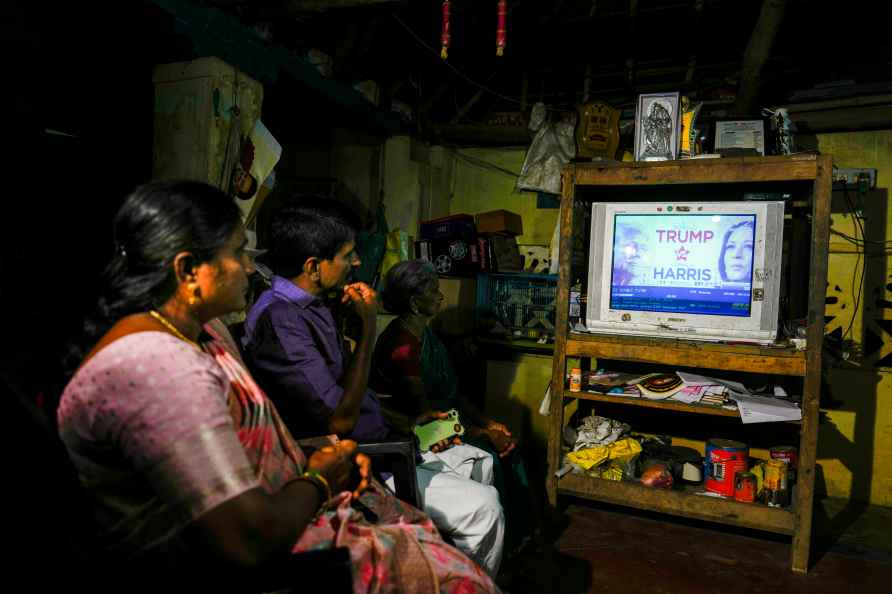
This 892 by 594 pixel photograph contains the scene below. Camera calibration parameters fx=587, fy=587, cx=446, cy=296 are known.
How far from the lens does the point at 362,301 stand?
7.00 feet

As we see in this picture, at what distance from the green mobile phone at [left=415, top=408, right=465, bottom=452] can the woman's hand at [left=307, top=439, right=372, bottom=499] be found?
717 millimetres

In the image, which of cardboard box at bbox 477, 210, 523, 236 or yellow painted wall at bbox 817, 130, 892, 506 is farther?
cardboard box at bbox 477, 210, 523, 236

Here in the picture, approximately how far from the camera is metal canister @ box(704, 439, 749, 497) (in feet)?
9.62

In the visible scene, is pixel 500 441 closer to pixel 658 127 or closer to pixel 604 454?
pixel 604 454

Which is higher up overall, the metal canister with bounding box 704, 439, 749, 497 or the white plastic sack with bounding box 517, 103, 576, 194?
the white plastic sack with bounding box 517, 103, 576, 194

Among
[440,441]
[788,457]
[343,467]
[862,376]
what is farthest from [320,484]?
[862,376]

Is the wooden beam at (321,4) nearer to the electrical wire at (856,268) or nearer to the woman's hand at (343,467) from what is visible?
the woman's hand at (343,467)

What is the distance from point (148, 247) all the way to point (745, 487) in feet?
9.47

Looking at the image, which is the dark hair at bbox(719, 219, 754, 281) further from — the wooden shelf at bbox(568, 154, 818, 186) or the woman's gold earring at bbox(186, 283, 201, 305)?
the woman's gold earring at bbox(186, 283, 201, 305)

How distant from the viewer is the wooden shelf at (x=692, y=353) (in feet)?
8.74

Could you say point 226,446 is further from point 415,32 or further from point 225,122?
point 415,32

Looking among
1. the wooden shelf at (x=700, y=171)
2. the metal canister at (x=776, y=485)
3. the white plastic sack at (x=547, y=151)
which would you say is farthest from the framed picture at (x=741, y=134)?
the metal canister at (x=776, y=485)

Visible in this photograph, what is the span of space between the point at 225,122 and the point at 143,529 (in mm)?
2217

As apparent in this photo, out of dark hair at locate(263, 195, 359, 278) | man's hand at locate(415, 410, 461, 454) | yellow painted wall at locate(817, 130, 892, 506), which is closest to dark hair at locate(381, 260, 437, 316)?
man's hand at locate(415, 410, 461, 454)
